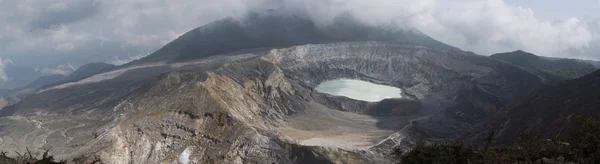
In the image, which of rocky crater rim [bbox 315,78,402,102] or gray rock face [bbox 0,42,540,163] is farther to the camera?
rocky crater rim [bbox 315,78,402,102]

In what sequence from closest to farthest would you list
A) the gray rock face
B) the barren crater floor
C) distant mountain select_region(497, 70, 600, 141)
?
the gray rock face < distant mountain select_region(497, 70, 600, 141) < the barren crater floor

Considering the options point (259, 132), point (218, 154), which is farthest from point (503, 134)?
point (218, 154)

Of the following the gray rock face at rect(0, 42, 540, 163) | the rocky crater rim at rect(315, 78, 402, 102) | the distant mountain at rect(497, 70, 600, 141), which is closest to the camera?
the gray rock face at rect(0, 42, 540, 163)

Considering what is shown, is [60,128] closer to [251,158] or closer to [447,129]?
[251,158]

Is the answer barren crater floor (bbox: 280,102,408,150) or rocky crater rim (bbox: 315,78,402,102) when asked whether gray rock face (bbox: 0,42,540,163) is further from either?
rocky crater rim (bbox: 315,78,402,102)

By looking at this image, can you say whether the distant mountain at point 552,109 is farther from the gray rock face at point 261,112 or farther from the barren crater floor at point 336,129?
the barren crater floor at point 336,129

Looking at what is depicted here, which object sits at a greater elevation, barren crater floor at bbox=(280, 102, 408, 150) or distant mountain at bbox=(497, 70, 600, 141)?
distant mountain at bbox=(497, 70, 600, 141)

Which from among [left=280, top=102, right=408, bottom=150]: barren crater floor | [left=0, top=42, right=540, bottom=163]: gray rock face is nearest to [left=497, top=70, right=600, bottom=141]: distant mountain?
[left=0, top=42, right=540, bottom=163]: gray rock face
